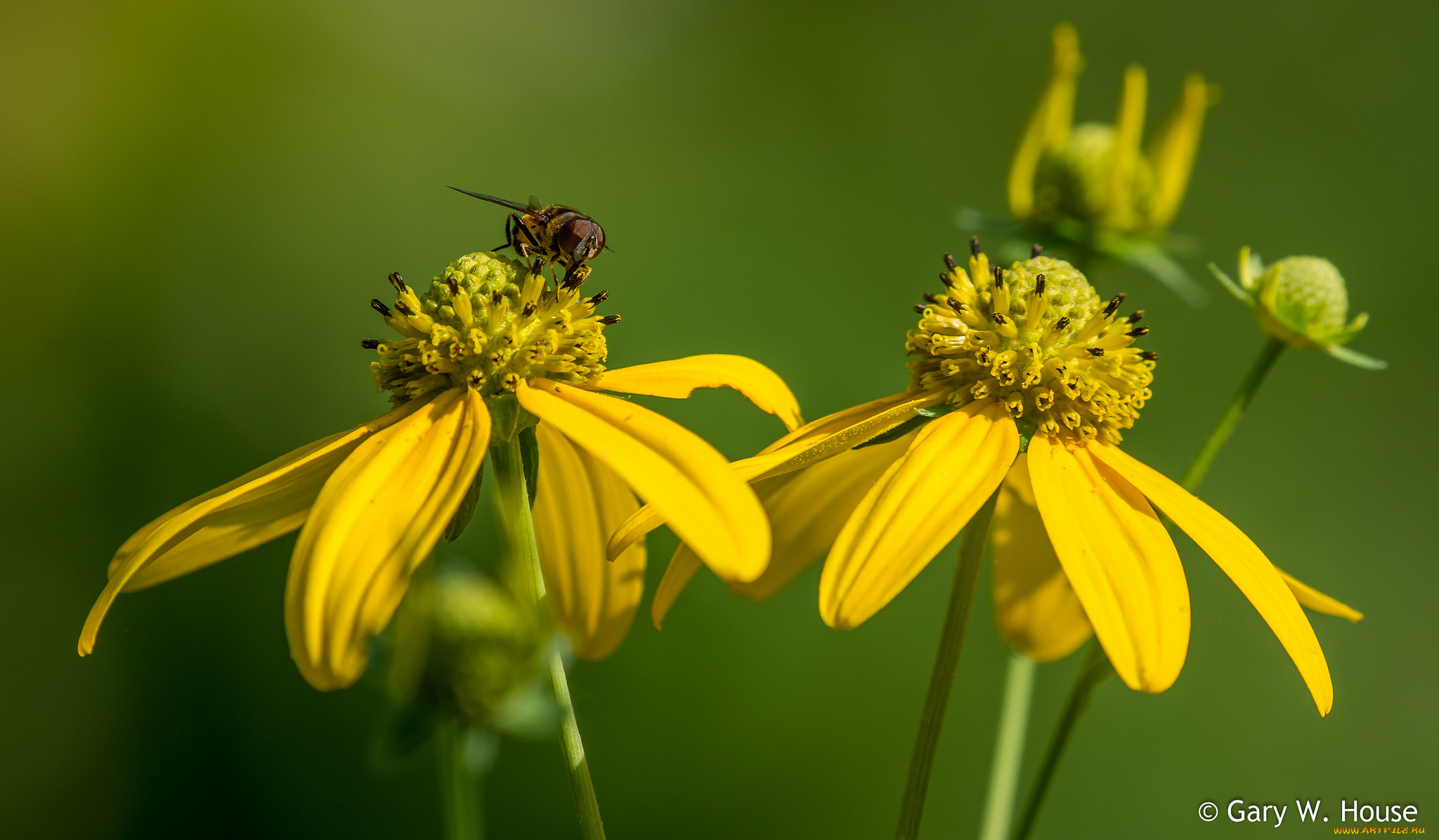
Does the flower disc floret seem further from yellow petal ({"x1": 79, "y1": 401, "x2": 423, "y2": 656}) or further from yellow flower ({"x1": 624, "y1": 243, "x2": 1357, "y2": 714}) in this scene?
yellow petal ({"x1": 79, "y1": 401, "x2": 423, "y2": 656})

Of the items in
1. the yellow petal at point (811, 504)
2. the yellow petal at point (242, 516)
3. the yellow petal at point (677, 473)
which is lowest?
the yellow petal at point (242, 516)

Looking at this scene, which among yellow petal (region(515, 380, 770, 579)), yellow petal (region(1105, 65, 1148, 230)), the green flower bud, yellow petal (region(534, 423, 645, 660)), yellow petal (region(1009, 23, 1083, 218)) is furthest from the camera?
yellow petal (region(1009, 23, 1083, 218))

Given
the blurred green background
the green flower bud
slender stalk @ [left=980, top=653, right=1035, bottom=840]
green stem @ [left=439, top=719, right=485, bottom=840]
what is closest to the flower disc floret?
the green flower bud

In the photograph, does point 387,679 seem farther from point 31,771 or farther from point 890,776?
point 31,771

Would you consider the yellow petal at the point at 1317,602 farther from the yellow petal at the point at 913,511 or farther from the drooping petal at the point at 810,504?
the drooping petal at the point at 810,504

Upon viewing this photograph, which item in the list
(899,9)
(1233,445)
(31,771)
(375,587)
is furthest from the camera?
(899,9)

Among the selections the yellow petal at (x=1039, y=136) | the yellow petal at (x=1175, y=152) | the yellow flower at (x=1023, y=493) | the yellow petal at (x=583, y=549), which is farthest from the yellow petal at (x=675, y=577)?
the yellow petal at (x=1175, y=152)

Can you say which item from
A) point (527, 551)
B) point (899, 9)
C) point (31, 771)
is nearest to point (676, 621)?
point (31, 771)
